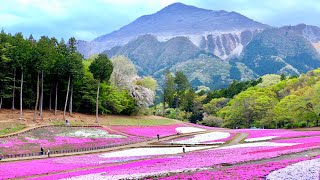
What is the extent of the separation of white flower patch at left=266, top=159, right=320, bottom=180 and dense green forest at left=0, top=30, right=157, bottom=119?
53.3 m

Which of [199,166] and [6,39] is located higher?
[6,39]

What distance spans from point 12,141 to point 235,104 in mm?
74913

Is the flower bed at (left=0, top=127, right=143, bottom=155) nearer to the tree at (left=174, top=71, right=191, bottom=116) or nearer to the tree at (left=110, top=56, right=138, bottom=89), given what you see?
the tree at (left=110, top=56, right=138, bottom=89)

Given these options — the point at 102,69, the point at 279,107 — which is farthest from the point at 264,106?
the point at 102,69

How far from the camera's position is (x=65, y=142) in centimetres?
5984

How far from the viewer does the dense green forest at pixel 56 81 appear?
241 feet

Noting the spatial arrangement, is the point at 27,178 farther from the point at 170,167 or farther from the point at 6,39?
the point at 6,39

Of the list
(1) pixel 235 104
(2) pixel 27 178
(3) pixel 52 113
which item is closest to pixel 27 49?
(3) pixel 52 113

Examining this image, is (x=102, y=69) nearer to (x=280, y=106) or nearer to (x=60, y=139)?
(x=60, y=139)

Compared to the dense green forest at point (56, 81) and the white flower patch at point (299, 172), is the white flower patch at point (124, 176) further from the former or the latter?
the dense green forest at point (56, 81)

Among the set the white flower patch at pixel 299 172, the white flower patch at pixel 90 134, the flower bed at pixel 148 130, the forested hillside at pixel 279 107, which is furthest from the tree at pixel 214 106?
the white flower patch at pixel 299 172

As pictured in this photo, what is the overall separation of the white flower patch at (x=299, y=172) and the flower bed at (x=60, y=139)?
36.2 m

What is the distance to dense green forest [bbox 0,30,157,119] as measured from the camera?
241 feet

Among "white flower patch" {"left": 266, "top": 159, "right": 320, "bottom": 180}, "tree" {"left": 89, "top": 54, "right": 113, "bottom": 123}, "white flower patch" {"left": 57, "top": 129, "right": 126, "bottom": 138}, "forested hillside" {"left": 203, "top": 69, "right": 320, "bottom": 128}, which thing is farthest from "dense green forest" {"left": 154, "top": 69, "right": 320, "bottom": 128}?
"white flower patch" {"left": 266, "top": 159, "right": 320, "bottom": 180}
